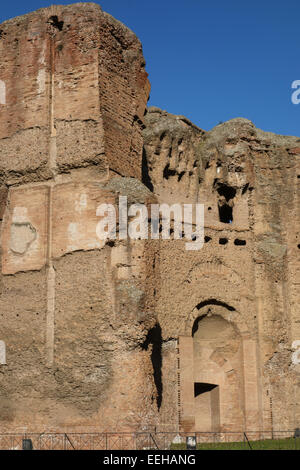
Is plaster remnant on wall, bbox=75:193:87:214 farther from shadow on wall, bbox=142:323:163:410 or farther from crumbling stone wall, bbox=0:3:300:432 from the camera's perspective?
shadow on wall, bbox=142:323:163:410

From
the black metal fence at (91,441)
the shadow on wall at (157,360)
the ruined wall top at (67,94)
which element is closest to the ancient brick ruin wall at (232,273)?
the shadow on wall at (157,360)

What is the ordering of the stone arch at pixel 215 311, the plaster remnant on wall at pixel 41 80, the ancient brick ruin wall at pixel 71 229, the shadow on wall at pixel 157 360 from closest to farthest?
the ancient brick ruin wall at pixel 71 229 → the plaster remnant on wall at pixel 41 80 → the shadow on wall at pixel 157 360 → the stone arch at pixel 215 311

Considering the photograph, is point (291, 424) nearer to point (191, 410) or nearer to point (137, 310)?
point (191, 410)

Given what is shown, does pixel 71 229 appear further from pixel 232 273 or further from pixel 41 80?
pixel 232 273

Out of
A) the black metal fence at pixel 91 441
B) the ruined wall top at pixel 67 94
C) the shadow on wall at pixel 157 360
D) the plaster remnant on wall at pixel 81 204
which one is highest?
the ruined wall top at pixel 67 94

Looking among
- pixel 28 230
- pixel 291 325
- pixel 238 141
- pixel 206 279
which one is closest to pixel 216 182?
pixel 238 141

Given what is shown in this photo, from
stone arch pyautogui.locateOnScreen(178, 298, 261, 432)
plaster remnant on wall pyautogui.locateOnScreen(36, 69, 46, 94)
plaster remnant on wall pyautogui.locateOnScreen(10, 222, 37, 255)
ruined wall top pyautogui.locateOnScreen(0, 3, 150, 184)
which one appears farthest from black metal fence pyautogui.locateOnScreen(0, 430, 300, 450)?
plaster remnant on wall pyautogui.locateOnScreen(36, 69, 46, 94)

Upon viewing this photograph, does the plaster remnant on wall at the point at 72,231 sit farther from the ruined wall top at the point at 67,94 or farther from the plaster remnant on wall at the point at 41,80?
the plaster remnant on wall at the point at 41,80

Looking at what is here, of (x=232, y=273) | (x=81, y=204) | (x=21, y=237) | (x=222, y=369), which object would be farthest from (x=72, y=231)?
(x=222, y=369)

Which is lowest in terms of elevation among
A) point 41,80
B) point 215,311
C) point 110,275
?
point 110,275

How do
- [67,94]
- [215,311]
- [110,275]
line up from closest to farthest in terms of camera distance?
[110,275] < [67,94] < [215,311]

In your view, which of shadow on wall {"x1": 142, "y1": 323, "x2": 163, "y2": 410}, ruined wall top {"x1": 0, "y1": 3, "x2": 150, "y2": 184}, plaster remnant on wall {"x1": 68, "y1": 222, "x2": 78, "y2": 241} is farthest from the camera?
shadow on wall {"x1": 142, "y1": 323, "x2": 163, "y2": 410}

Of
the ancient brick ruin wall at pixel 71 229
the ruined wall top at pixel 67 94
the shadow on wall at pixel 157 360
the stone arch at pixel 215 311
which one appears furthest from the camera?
the stone arch at pixel 215 311

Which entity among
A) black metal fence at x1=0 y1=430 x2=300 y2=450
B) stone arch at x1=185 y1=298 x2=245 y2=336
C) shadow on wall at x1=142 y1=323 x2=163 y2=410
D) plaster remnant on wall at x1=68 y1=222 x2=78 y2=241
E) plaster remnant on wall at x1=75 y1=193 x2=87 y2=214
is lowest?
black metal fence at x1=0 y1=430 x2=300 y2=450
